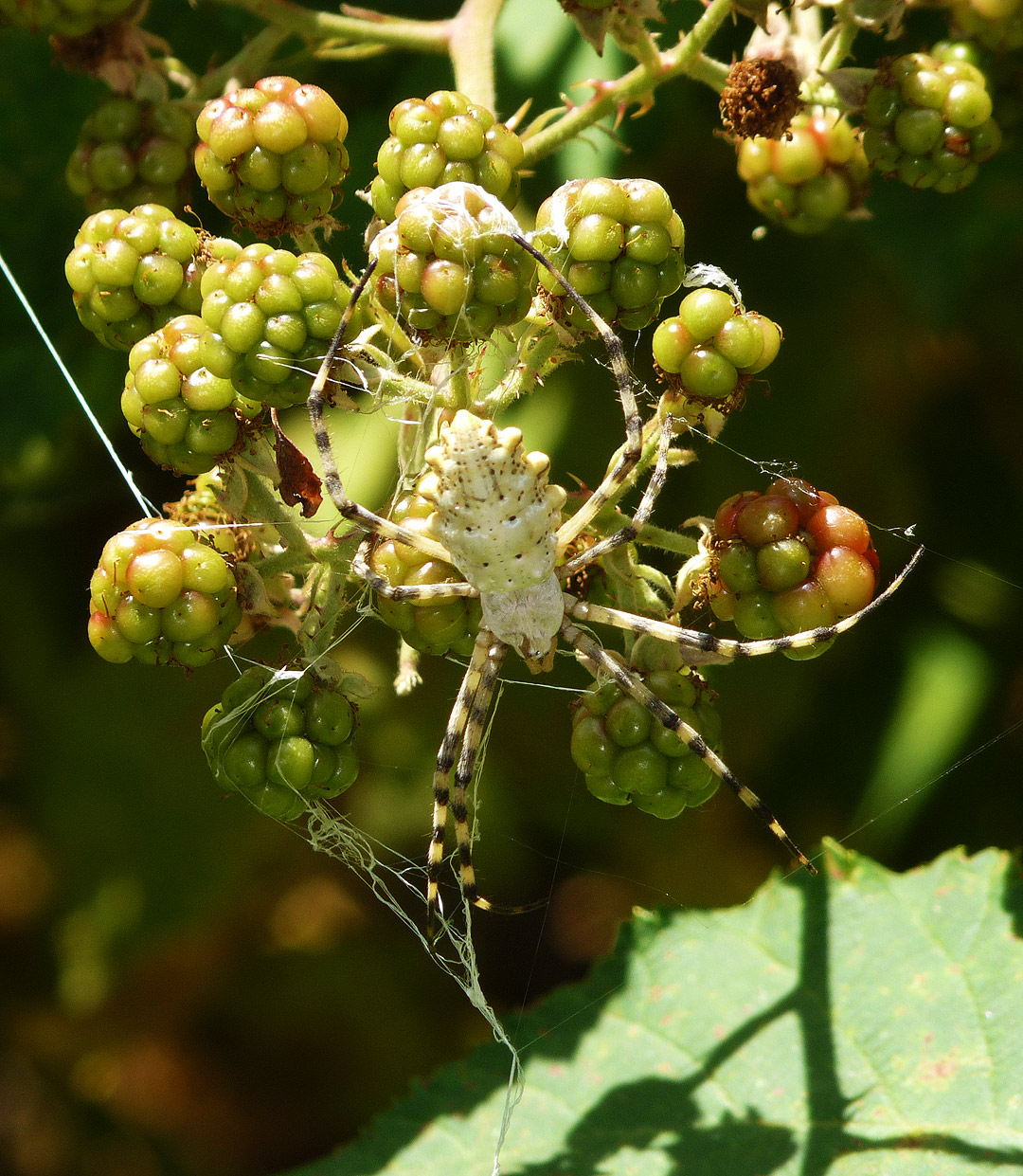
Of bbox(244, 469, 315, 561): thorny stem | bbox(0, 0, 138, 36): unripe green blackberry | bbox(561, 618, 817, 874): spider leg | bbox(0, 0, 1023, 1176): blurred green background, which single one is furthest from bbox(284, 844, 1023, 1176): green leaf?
bbox(0, 0, 138, 36): unripe green blackberry

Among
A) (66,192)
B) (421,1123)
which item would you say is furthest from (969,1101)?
(66,192)

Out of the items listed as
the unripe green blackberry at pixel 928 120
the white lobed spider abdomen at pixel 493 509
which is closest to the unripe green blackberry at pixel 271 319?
the white lobed spider abdomen at pixel 493 509

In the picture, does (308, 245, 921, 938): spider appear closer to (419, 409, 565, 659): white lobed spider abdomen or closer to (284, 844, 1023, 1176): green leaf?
(419, 409, 565, 659): white lobed spider abdomen

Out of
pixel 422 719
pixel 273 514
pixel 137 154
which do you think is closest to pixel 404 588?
pixel 273 514

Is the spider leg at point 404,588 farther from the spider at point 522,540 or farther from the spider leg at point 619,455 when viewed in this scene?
the spider leg at point 619,455

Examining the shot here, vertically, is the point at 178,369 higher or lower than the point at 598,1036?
higher

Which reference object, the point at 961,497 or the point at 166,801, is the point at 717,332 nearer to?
the point at 961,497
